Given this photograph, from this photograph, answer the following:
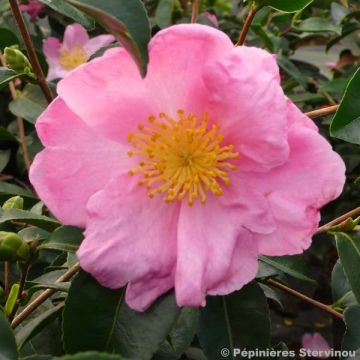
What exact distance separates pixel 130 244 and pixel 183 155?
0.50 ft

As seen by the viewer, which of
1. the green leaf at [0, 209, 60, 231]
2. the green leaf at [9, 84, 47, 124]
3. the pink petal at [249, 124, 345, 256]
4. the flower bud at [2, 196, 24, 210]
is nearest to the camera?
the pink petal at [249, 124, 345, 256]

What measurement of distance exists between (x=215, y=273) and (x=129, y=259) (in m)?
0.10

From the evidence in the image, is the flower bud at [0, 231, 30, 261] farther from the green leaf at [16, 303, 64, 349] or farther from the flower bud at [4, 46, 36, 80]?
the flower bud at [4, 46, 36, 80]

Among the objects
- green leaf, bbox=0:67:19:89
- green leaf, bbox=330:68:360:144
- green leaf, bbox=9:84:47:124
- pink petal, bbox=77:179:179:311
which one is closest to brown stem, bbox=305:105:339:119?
green leaf, bbox=330:68:360:144

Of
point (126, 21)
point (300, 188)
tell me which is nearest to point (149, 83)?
point (126, 21)

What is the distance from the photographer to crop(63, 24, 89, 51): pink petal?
1831 millimetres

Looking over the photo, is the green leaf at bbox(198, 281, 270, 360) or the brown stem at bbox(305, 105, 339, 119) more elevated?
the brown stem at bbox(305, 105, 339, 119)

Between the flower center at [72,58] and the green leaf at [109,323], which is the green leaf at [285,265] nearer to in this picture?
the green leaf at [109,323]

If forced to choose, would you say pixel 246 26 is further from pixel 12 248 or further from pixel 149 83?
pixel 12 248

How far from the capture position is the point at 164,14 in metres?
1.43

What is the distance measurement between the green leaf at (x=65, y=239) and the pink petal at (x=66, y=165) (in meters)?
0.09

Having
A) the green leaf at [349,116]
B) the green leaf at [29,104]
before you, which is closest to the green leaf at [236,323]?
the green leaf at [349,116]

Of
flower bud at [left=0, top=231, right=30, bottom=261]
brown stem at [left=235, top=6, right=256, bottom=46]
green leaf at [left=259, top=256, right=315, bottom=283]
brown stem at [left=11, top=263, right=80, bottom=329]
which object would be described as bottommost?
green leaf at [left=259, top=256, right=315, bottom=283]

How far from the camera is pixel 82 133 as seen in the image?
2.26ft
